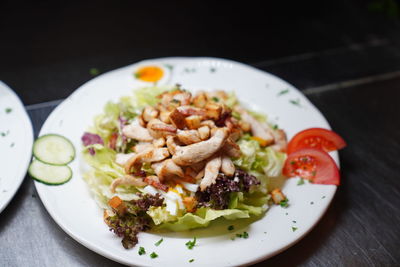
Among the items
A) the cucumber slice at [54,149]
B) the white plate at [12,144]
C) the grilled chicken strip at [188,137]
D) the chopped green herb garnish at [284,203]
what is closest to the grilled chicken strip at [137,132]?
the grilled chicken strip at [188,137]

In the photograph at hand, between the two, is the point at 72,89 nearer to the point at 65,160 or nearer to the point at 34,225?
the point at 65,160

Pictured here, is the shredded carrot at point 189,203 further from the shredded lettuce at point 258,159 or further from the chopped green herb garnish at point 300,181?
the chopped green herb garnish at point 300,181

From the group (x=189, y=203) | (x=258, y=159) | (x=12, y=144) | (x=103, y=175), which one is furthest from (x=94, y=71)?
(x=189, y=203)

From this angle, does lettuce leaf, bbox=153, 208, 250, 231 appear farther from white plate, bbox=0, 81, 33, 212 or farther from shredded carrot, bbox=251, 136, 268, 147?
white plate, bbox=0, 81, 33, 212

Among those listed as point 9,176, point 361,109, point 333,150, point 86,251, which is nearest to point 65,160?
point 9,176

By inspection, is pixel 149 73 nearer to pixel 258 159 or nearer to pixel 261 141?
pixel 261 141
